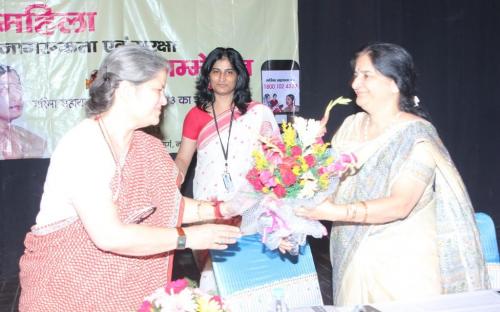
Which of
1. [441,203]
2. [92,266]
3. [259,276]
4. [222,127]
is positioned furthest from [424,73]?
[92,266]

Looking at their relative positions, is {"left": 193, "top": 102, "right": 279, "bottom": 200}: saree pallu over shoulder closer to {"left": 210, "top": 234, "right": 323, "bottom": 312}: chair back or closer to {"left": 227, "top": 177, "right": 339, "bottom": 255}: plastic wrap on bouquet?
{"left": 210, "top": 234, "right": 323, "bottom": 312}: chair back

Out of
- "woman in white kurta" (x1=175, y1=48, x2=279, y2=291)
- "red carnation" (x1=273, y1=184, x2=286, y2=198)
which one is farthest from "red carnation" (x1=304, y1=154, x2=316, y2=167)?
"woman in white kurta" (x1=175, y1=48, x2=279, y2=291)

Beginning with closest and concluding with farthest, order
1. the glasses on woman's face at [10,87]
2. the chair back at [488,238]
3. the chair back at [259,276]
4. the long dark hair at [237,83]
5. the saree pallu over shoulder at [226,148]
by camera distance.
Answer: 1. the chair back at [259,276]
2. the chair back at [488,238]
3. the saree pallu over shoulder at [226,148]
4. the long dark hair at [237,83]
5. the glasses on woman's face at [10,87]

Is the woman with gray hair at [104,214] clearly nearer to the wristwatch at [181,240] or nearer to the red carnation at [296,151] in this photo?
the wristwatch at [181,240]

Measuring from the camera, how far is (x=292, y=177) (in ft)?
5.94

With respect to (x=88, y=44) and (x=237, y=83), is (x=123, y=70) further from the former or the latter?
(x=88, y=44)

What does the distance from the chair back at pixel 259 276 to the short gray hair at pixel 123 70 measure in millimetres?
741

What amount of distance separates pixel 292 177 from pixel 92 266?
644 millimetres

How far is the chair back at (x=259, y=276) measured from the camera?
85.1 inches

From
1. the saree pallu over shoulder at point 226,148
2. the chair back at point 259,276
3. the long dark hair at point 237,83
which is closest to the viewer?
the chair back at point 259,276

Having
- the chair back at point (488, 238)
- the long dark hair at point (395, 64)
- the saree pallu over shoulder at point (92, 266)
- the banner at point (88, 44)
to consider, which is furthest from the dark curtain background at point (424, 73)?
the saree pallu over shoulder at point (92, 266)

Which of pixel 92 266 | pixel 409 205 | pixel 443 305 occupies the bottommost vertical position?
pixel 443 305

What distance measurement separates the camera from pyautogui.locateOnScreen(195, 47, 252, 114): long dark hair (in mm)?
3344

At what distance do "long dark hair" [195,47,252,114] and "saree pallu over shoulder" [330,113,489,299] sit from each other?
1.14 meters
